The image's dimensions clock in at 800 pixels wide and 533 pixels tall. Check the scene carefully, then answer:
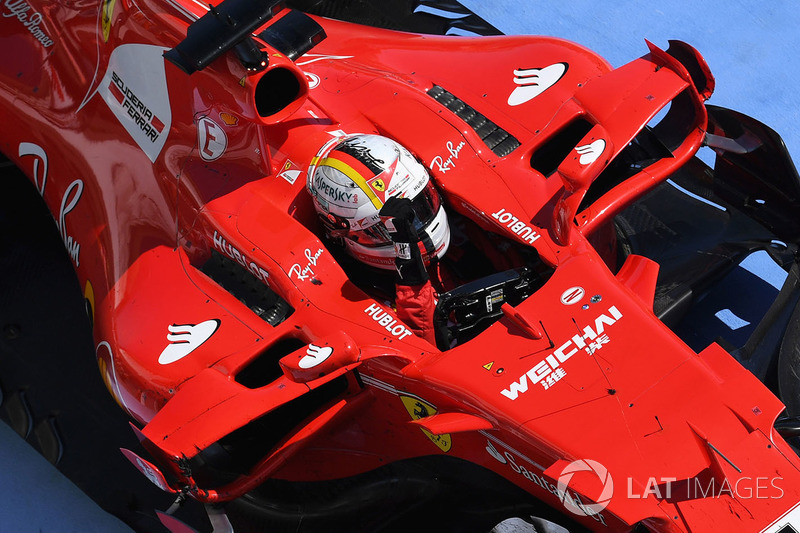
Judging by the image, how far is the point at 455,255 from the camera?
464 cm

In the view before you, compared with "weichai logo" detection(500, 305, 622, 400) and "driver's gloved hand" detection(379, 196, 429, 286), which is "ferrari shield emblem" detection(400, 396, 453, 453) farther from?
"driver's gloved hand" detection(379, 196, 429, 286)

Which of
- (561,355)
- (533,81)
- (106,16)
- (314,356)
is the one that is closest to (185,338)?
(314,356)

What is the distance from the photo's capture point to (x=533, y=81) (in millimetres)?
5168

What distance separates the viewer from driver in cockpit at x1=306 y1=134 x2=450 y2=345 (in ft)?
13.3

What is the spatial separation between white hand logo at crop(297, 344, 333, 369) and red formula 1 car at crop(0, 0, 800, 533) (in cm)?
1

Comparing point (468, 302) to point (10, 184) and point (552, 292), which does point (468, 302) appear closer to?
point (552, 292)

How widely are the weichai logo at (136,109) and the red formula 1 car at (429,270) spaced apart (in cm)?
2

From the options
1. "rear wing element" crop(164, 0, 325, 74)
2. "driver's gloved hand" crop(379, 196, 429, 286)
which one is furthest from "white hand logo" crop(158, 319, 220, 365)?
"rear wing element" crop(164, 0, 325, 74)

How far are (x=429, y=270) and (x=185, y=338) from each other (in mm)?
1202

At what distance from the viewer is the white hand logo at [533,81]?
16.7ft

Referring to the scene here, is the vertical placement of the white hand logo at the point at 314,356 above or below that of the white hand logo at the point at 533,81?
below

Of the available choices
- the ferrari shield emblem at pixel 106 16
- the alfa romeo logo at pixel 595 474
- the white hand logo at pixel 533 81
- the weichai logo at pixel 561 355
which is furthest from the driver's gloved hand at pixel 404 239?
the ferrari shield emblem at pixel 106 16

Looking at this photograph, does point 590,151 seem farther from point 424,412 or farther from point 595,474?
point 595,474

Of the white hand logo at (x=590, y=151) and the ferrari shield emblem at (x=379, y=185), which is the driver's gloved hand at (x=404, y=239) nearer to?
the ferrari shield emblem at (x=379, y=185)
